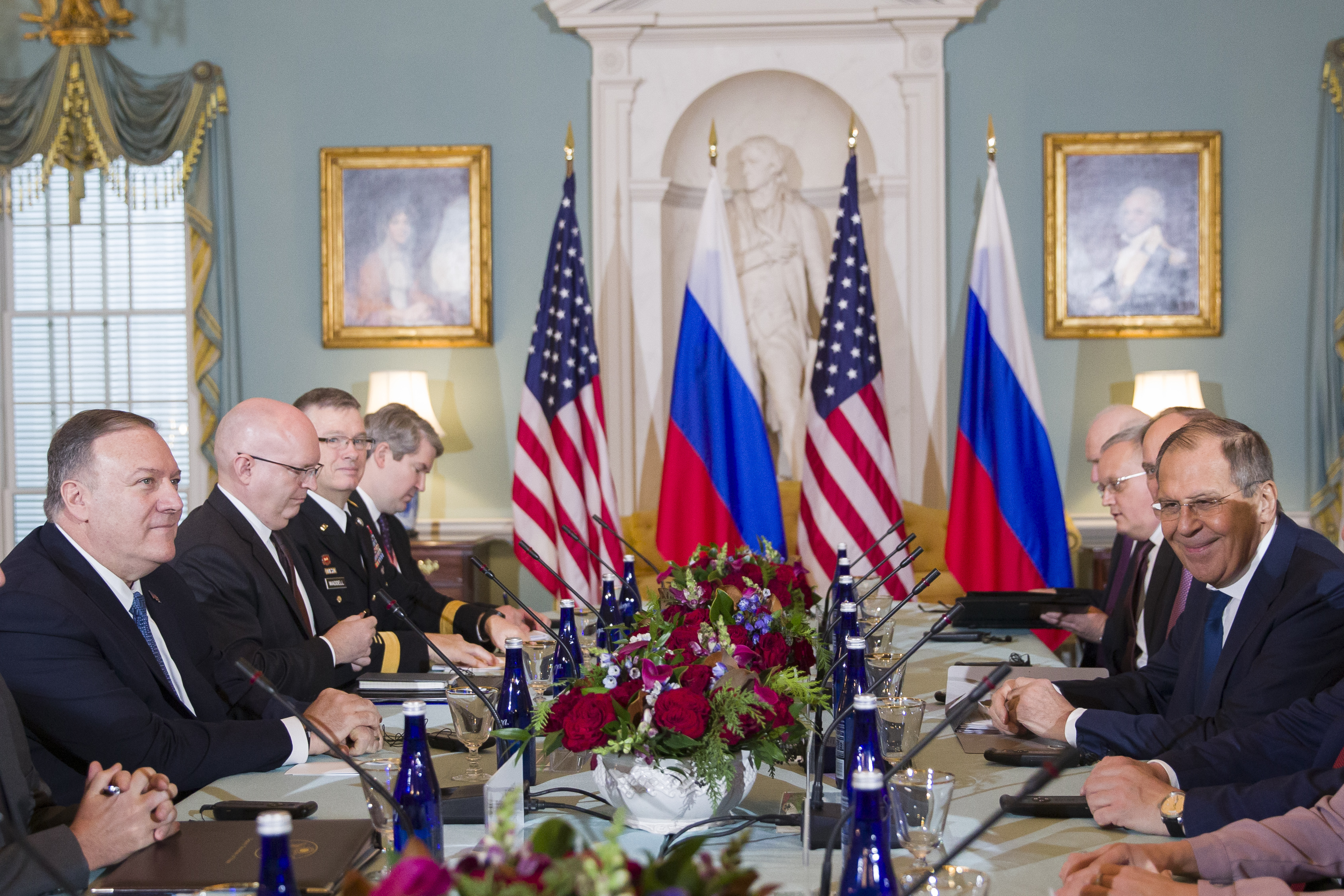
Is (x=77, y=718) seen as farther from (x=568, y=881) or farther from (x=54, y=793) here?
(x=568, y=881)

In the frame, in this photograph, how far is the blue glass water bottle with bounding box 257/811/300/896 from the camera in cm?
99

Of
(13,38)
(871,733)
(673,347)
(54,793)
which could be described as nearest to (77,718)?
(54,793)

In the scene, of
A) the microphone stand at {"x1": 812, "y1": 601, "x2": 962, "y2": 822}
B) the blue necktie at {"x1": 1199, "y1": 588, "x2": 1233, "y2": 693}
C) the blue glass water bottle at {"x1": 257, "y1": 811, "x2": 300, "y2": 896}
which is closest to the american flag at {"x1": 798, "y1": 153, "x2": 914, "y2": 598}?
the blue necktie at {"x1": 1199, "y1": 588, "x2": 1233, "y2": 693}

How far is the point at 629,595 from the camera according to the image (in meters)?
3.03

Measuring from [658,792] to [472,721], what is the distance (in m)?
0.46

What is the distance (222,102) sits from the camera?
6.07 meters

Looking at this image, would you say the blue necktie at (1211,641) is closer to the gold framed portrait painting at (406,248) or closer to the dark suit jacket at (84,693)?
the dark suit jacket at (84,693)

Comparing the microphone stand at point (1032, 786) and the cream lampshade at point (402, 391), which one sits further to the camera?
the cream lampshade at point (402, 391)

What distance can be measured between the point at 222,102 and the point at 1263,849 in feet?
19.3

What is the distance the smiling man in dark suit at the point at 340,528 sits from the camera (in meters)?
3.37

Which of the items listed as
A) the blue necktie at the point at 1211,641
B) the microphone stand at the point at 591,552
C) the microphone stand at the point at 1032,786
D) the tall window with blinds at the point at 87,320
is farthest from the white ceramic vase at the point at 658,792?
the tall window with blinds at the point at 87,320

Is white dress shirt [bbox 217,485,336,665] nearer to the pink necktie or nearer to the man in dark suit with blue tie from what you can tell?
the man in dark suit with blue tie

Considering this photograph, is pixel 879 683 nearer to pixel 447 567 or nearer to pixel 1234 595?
pixel 1234 595

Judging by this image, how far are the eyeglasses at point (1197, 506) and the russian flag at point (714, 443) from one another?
2770 mm
